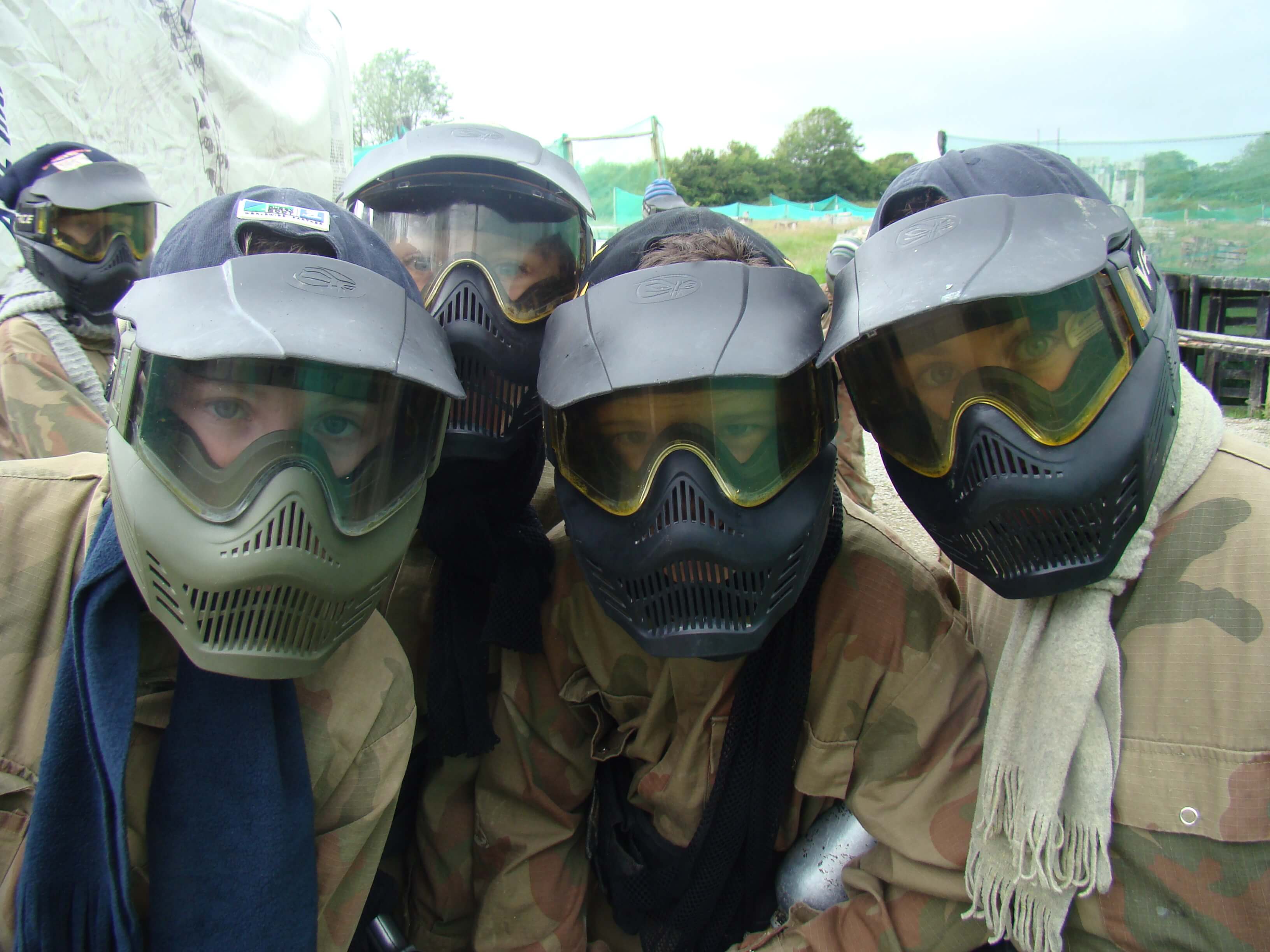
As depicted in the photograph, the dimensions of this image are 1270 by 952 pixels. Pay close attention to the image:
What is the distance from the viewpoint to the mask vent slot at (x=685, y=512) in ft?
4.53

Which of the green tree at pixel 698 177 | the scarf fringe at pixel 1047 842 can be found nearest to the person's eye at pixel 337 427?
the scarf fringe at pixel 1047 842

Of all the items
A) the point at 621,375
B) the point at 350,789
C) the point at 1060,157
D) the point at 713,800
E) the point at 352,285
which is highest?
the point at 1060,157

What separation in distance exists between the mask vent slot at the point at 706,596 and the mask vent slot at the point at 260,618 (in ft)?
1.83

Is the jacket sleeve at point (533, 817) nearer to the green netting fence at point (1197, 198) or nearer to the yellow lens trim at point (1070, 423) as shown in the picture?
the yellow lens trim at point (1070, 423)

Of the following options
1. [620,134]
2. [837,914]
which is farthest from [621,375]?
[620,134]

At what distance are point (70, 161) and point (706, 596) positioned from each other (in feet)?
11.8

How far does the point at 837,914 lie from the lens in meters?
1.53

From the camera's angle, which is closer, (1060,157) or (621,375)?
(621,375)

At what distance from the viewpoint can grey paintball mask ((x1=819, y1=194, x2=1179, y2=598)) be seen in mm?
1237

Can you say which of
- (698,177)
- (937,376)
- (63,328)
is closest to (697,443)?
(937,376)

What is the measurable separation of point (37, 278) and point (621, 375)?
3.30m

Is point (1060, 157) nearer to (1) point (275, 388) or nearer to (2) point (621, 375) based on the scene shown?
(2) point (621, 375)

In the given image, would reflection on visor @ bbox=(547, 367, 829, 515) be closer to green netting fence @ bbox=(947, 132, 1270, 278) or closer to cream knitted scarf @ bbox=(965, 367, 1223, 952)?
cream knitted scarf @ bbox=(965, 367, 1223, 952)

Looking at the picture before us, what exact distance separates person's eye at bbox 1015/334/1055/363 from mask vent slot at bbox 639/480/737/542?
0.56 metres
